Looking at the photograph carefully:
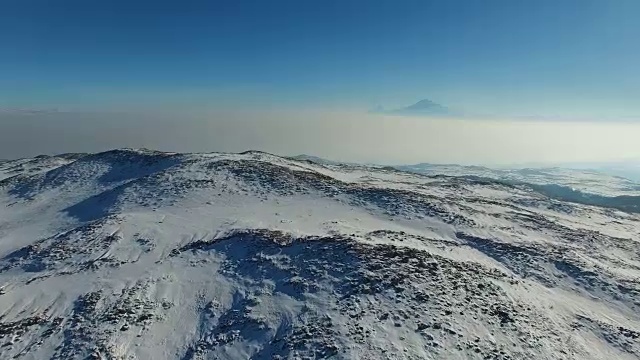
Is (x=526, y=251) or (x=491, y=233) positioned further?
(x=491, y=233)

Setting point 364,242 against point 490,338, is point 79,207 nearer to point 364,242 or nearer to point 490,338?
point 364,242

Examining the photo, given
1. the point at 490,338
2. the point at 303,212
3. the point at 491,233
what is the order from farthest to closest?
1. the point at 303,212
2. the point at 491,233
3. the point at 490,338

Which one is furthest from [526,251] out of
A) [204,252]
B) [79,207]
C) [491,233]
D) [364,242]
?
[79,207]

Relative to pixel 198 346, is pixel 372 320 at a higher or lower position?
higher

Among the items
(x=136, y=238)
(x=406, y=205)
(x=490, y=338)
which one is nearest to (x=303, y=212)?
(x=406, y=205)

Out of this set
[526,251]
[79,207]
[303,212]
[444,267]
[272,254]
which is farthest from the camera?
[79,207]

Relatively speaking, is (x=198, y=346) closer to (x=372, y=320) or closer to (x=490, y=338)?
(x=372, y=320)
